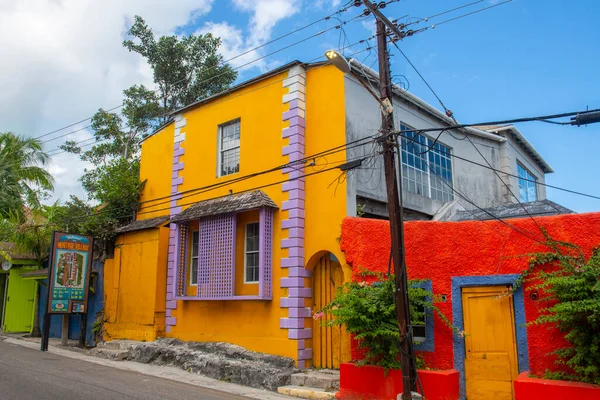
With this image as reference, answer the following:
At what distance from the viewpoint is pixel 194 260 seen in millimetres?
14969

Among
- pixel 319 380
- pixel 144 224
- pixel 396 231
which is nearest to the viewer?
pixel 396 231

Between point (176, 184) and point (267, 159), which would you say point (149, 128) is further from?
point (267, 159)

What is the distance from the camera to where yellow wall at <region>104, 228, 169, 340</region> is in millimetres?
15305

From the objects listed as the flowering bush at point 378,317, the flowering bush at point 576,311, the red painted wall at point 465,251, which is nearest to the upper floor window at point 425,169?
the red painted wall at point 465,251

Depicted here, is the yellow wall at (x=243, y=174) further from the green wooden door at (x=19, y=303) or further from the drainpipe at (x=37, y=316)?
the green wooden door at (x=19, y=303)

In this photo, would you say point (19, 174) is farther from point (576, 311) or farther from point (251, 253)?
point (576, 311)

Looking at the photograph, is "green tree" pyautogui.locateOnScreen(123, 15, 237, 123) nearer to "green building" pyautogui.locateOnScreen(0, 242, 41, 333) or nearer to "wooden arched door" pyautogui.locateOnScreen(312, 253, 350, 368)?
"green building" pyautogui.locateOnScreen(0, 242, 41, 333)

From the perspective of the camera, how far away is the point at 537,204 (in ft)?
45.6

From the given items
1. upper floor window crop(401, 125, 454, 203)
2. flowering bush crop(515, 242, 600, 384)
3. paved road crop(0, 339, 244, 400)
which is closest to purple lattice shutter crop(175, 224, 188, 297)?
paved road crop(0, 339, 244, 400)

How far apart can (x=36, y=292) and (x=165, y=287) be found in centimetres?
750

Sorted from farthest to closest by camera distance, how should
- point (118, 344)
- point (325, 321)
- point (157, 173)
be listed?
point (157, 173) → point (118, 344) → point (325, 321)

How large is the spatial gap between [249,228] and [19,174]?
1255 cm

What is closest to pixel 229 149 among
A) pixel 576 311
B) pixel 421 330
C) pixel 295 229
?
pixel 295 229

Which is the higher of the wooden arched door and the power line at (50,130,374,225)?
the power line at (50,130,374,225)
